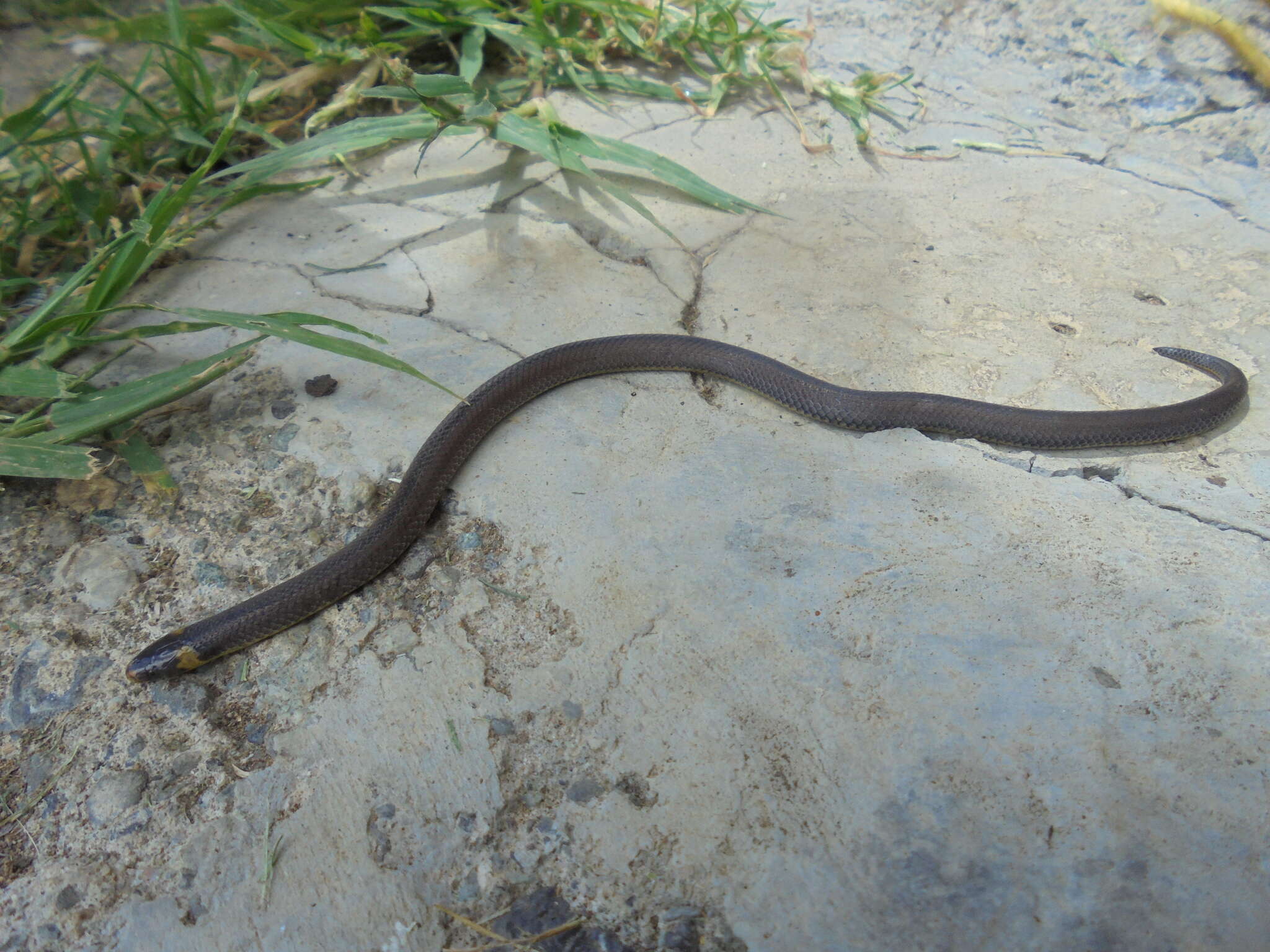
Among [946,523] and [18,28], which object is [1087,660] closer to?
[946,523]

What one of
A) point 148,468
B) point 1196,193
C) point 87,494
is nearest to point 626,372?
point 148,468

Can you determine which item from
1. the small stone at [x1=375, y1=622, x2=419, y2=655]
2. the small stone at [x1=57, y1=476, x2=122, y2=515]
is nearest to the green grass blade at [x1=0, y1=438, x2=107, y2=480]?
the small stone at [x1=57, y1=476, x2=122, y2=515]

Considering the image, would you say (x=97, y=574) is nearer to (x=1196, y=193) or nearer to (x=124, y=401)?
(x=124, y=401)

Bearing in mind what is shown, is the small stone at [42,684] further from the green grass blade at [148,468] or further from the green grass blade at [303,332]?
the green grass blade at [303,332]

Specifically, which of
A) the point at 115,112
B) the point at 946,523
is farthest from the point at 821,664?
the point at 115,112

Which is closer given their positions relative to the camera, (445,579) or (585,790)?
(585,790)

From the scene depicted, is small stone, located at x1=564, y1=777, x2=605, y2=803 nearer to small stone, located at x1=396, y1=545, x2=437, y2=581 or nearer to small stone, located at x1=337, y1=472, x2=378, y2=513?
small stone, located at x1=396, y1=545, x2=437, y2=581

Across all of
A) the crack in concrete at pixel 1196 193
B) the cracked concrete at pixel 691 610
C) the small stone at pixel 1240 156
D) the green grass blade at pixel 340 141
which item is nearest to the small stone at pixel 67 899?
the cracked concrete at pixel 691 610
